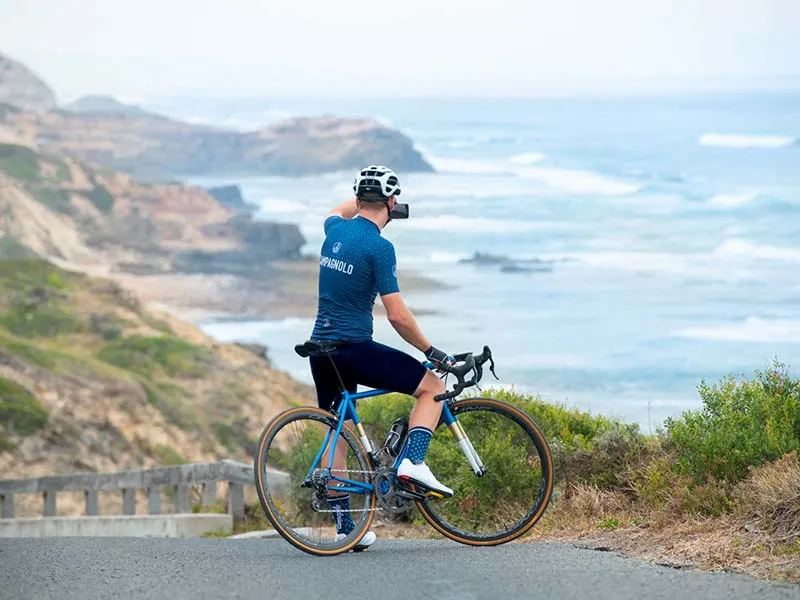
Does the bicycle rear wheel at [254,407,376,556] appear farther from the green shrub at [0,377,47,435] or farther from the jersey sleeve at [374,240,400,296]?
the green shrub at [0,377,47,435]

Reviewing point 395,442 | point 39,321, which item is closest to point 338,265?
point 395,442

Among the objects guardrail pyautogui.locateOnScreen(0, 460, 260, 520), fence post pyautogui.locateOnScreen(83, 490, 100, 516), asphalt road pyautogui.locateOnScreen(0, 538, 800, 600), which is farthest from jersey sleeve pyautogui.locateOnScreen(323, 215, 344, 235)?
fence post pyautogui.locateOnScreen(83, 490, 100, 516)

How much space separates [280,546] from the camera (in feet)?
31.6

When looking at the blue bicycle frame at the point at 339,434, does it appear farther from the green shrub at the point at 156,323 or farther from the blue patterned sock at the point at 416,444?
the green shrub at the point at 156,323

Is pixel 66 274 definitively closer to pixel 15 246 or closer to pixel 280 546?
pixel 15 246

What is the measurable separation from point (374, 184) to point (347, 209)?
576 mm

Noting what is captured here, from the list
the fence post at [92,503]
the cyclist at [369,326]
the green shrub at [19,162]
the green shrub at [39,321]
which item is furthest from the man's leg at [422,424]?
the green shrub at [19,162]

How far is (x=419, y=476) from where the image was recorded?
8523 millimetres

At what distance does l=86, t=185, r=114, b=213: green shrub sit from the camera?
121000 mm

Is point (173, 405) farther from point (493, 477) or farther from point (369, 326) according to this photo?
point (369, 326)

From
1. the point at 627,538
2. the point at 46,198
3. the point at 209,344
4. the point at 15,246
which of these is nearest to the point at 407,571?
the point at 627,538

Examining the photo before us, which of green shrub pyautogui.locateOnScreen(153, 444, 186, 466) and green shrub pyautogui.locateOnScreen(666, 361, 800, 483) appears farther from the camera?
green shrub pyautogui.locateOnScreen(153, 444, 186, 466)

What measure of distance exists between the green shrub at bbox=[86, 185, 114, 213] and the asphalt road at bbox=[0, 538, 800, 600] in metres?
114

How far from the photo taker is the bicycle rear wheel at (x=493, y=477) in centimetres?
874
